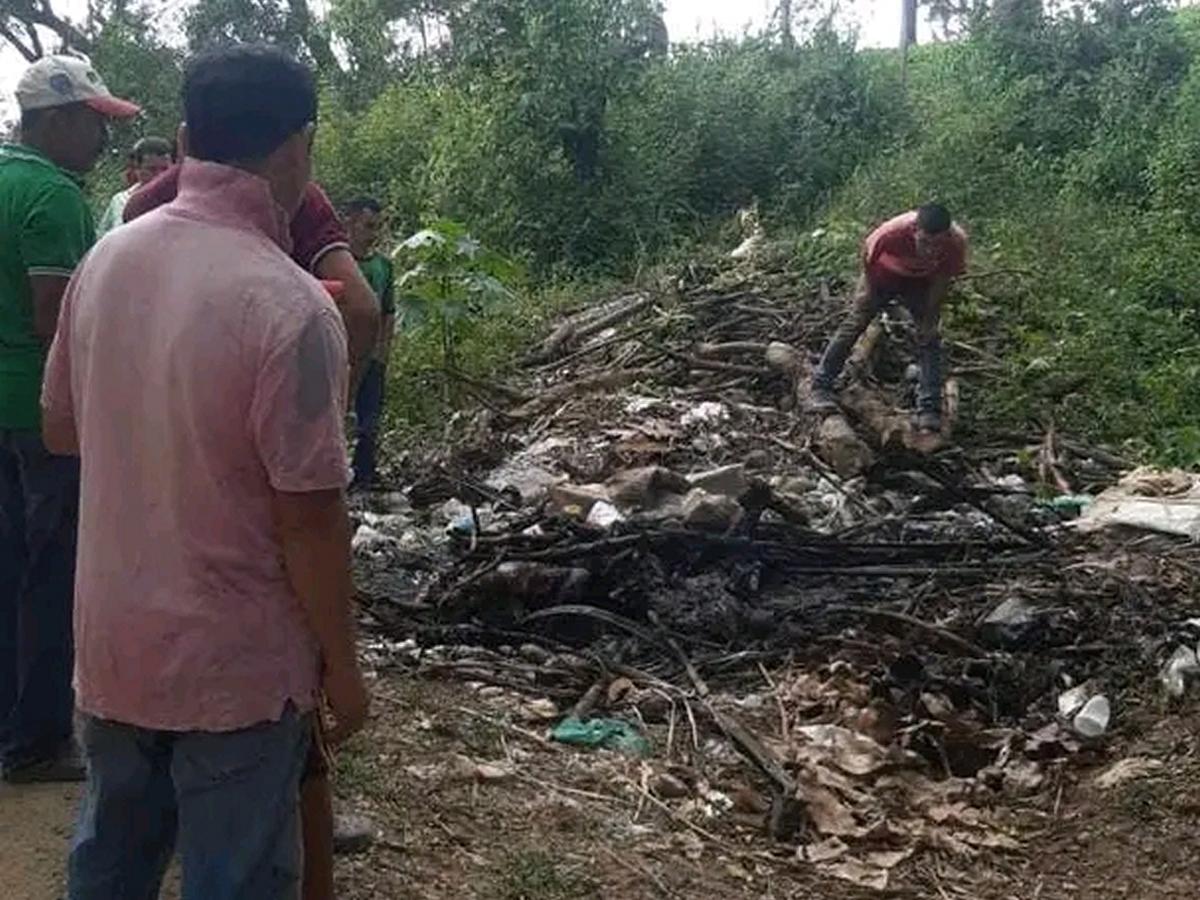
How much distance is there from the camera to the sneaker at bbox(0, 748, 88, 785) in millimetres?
3551

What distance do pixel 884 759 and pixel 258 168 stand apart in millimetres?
3342

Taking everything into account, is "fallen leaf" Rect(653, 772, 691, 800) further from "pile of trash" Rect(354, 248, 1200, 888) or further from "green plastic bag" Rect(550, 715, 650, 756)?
"green plastic bag" Rect(550, 715, 650, 756)

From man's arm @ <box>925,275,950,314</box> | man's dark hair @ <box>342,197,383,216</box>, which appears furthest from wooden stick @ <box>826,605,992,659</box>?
man's arm @ <box>925,275,950,314</box>

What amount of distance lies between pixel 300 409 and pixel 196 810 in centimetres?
62

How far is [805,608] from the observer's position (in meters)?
5.79

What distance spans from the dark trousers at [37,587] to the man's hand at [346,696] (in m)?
1.49

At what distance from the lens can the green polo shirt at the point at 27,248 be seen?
3.27 meters

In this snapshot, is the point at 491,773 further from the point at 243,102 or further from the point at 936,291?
the point at 936,291

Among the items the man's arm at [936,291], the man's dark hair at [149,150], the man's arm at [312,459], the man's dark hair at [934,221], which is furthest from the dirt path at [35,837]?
the man's arm at [936,291]

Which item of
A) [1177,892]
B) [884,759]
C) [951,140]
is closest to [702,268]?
[951,140]

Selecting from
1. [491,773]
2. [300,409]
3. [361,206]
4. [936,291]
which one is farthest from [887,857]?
[936,291]

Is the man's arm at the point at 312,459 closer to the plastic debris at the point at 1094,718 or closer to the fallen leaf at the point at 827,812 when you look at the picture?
the fallen leaf at the point at 827,812

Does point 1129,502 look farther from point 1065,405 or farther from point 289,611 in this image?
point 289,611

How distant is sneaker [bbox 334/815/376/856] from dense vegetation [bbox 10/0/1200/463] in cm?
708
